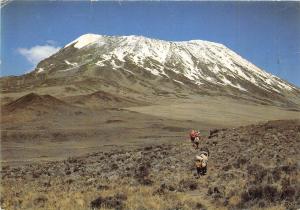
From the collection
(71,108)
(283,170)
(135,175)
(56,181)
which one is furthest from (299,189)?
(71,108)

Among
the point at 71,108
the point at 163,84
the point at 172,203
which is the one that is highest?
the point at 163,84

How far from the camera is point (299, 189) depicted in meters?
14.2

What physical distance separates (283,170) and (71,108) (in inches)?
2687

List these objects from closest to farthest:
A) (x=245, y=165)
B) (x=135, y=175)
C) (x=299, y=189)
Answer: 1. (x=299, y=189)
2. (x=245, y=165)
3. (x=135, y=175)

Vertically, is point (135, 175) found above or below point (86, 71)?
below

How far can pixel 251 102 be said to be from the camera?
520ft

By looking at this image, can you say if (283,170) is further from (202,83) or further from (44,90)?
(202,83)

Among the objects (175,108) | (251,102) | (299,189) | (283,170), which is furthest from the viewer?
(251,102)

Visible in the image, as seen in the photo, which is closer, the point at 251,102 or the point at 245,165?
the point at 245,165

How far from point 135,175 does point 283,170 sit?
6743 mm

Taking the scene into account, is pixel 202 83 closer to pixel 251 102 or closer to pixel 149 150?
pixel 251 102

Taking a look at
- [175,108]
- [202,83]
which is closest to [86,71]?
[202,83]

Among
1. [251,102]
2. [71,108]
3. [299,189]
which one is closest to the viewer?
[299,189]

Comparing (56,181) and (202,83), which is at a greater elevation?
(202,83)
